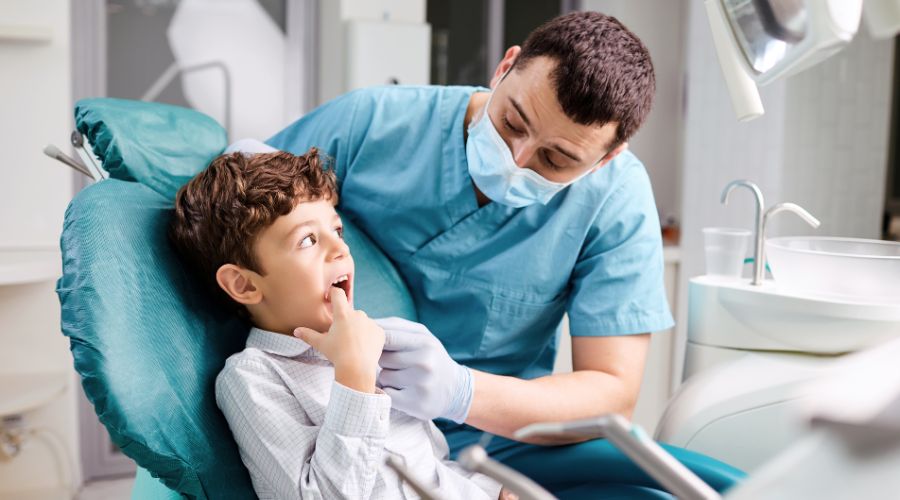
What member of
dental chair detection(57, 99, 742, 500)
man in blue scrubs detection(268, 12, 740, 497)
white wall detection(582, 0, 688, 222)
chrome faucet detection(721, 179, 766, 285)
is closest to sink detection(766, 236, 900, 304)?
chrome faucet detection(721, 179, 766, 285)

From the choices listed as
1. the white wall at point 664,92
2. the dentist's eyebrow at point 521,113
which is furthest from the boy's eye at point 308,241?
the white wall at point 664,92

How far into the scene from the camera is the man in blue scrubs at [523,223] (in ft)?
4.31

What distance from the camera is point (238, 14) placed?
301 centimetres

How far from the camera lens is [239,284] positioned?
3.95 feet

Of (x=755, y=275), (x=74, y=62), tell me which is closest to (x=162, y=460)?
(x=755, y=275)

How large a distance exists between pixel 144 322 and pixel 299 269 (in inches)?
9.1

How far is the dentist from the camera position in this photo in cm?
131

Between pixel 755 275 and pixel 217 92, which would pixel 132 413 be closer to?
pixel 755 275

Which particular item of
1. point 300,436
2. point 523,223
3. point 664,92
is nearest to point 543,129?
point 523,223

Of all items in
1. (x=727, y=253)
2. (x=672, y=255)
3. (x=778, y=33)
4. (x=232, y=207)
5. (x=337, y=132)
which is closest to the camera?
(x=778, y=33)

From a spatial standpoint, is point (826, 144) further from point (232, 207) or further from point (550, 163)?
point (232, 207)

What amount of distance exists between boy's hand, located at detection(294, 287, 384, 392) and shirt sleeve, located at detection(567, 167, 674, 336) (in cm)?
51

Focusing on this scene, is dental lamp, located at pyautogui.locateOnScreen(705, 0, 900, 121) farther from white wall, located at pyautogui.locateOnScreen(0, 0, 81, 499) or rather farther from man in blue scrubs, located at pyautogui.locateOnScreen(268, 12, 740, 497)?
white wall, located at pyautogui.locateOnScreen(0, 0, 81, 499)

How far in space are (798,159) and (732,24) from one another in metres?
2.07
